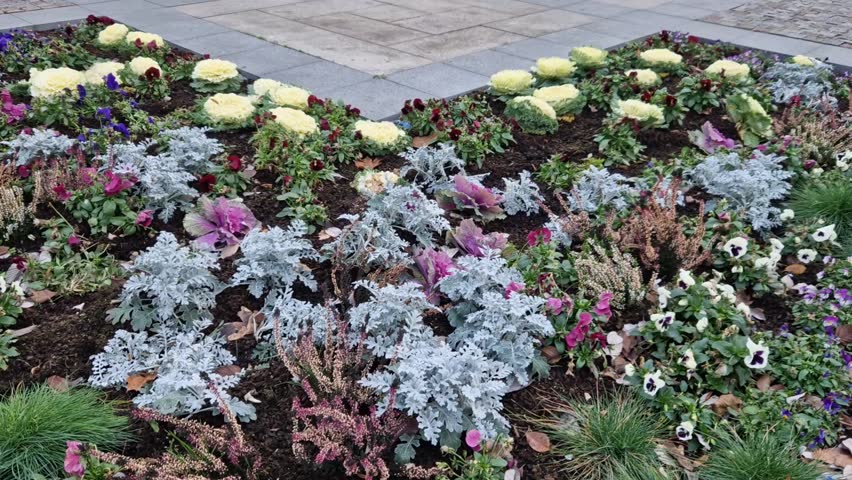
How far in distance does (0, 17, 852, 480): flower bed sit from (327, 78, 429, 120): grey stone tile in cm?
31

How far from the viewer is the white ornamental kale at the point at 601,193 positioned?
416cm

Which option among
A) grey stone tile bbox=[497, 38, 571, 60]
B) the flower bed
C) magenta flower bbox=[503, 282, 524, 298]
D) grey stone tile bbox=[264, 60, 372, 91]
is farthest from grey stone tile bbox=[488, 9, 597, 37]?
magenta flower bbox=[503, 282, 524, 298]

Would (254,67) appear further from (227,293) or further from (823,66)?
(823,66)

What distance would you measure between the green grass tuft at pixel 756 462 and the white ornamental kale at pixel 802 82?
3920 mm

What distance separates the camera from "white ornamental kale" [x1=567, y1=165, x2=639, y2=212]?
4156 mm

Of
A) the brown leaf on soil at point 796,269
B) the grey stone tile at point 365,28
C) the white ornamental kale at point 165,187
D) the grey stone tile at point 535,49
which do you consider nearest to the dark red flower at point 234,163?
the white ornamental kale at point 165,187

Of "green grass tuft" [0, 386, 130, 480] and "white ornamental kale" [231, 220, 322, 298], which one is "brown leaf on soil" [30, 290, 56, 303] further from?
"white ornamental kale" [231, 220, 322, 298]

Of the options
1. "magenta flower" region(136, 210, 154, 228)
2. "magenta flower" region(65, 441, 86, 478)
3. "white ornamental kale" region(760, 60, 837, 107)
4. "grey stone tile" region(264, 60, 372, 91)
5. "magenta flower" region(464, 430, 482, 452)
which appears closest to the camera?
"magenta flower" region(65, 441, 86, 478)

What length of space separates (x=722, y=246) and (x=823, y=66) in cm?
383

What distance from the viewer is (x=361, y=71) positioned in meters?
6.55

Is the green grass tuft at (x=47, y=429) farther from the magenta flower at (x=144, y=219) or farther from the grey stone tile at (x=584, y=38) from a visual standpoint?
the grey stone tile at (x=584, y=38)

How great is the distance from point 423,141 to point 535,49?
2.99 metres

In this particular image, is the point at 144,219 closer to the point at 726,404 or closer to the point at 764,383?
the point at 726,404

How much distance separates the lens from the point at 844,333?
10.6ft
